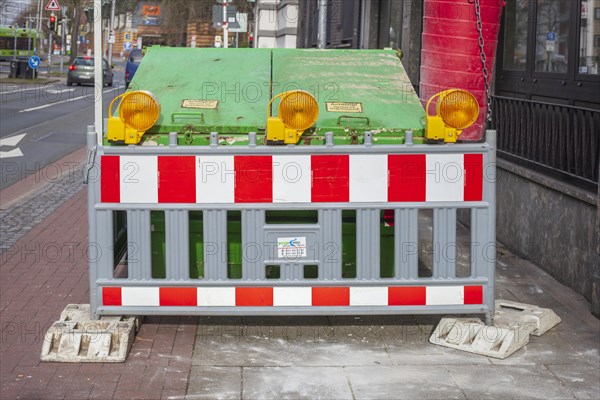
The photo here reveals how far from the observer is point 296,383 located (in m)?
5.23

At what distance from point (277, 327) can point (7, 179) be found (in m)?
8.93

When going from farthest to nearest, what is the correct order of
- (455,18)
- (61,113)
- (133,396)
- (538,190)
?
(61,113)
(538,190)
(455,18)
(133,396)

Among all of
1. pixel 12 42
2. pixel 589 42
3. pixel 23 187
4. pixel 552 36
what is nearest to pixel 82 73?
pixel 12 42

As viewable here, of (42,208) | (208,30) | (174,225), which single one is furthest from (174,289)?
(208,30)

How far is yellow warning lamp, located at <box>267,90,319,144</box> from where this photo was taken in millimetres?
5719

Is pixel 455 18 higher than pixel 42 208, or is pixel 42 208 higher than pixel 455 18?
pixel 455 18

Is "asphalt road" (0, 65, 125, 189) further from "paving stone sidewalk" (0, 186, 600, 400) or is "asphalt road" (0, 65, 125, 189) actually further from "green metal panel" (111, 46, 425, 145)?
"paving stone sidewalk" (0, 186, 600, 400)

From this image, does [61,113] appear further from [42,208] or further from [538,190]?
[538,190]

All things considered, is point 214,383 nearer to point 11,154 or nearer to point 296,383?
point 296,383

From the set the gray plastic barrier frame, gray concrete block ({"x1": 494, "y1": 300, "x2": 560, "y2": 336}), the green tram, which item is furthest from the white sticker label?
the green tram

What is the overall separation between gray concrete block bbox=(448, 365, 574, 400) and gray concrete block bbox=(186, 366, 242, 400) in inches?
45.0

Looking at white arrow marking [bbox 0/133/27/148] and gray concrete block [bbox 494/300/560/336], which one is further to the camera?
white arrow marking [bbox 0/133/27/148]

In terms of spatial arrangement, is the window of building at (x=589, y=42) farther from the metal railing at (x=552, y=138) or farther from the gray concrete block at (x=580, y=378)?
the gray concrete block at (x=580, y=378)

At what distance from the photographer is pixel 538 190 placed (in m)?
8.55
